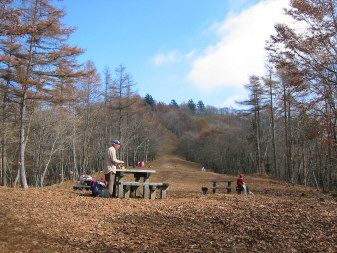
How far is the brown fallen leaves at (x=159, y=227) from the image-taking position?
4680mm

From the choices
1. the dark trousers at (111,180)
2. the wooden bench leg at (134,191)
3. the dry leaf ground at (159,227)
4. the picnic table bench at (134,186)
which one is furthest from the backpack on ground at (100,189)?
the wooden bench leg at (134,191)

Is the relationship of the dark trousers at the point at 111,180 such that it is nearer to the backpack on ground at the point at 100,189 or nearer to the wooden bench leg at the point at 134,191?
the backpack on ground at the point at 100,189

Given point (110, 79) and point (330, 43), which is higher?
point (110, 79)

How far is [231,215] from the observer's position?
21.0ft

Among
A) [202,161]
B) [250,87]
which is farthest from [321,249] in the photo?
[202,161]

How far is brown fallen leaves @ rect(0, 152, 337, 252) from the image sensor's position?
4.68 metres

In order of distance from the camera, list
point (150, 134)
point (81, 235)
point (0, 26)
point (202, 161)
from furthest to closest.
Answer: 1. point (202, 161)
2. point (150, 134)
3. point (0, 26)
4. point (81, 235)

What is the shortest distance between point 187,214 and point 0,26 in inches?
315

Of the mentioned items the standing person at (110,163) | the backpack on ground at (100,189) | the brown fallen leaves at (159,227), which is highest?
the standing person at (110,163)

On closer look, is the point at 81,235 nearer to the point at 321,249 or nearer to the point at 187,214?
the point at 187,214

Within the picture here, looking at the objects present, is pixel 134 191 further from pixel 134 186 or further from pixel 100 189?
pixel 100 189

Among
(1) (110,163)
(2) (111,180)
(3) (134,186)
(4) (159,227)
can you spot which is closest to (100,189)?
(2) (111,180)

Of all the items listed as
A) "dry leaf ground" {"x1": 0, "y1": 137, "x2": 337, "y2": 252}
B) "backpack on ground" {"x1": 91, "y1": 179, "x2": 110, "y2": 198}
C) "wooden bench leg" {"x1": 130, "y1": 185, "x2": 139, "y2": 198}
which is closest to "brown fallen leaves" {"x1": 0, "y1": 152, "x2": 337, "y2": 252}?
"dry leaf ground" {"x1": 0, "y1": 137, "x2": 337, "y2": 252}

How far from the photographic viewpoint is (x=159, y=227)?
18.5ft
